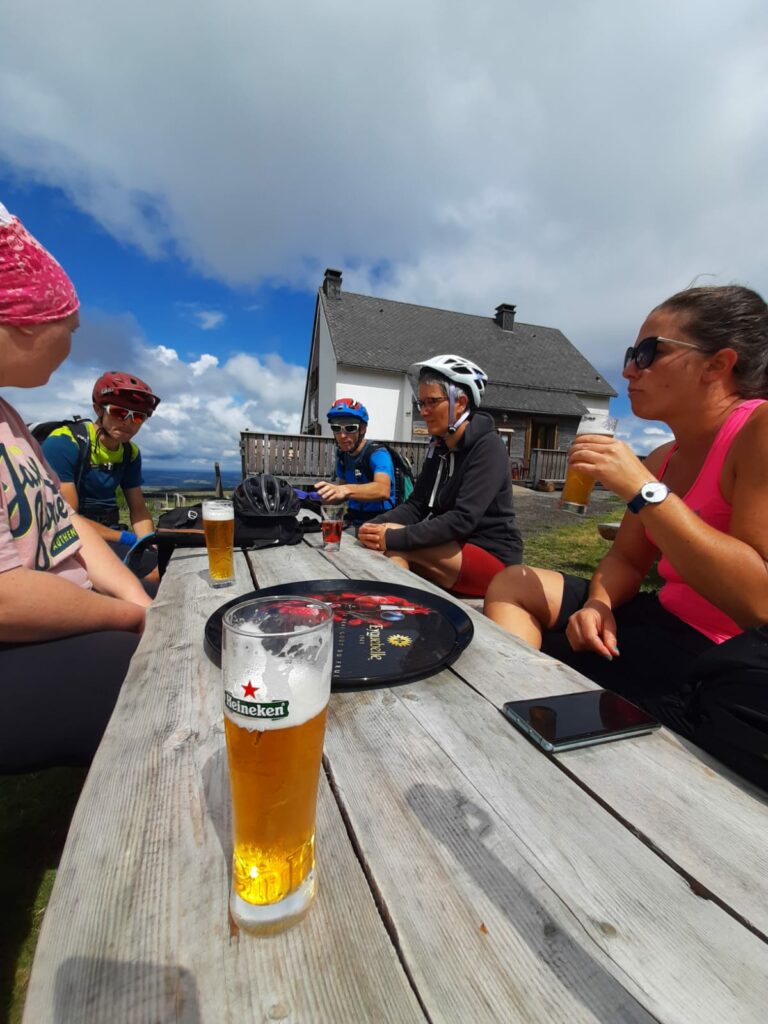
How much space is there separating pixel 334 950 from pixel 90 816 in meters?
0.44

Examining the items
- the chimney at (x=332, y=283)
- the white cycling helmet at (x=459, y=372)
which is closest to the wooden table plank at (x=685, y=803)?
the white cycling helmet at (x=459, y=372)

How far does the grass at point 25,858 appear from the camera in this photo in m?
1.44

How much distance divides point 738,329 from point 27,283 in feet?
8.35

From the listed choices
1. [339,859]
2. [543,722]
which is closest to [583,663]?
[543,722]

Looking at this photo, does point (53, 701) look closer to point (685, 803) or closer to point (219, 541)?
point (219, 541)

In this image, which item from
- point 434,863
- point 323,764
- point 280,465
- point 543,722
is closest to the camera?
point 434,863

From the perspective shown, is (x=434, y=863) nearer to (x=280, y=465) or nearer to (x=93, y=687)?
(x=93, y=687)

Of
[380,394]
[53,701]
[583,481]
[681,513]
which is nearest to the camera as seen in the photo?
[53,701]

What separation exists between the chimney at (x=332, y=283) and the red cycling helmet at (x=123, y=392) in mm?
21917

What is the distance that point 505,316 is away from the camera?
1032 inches

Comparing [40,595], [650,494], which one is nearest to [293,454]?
[40,595]

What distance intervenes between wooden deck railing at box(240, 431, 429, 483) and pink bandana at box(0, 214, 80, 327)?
10.2 metres

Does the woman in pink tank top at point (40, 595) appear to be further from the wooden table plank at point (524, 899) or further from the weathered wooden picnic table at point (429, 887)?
the wooden table plank at point (524, 899)

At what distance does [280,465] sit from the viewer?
1249 centimetres
